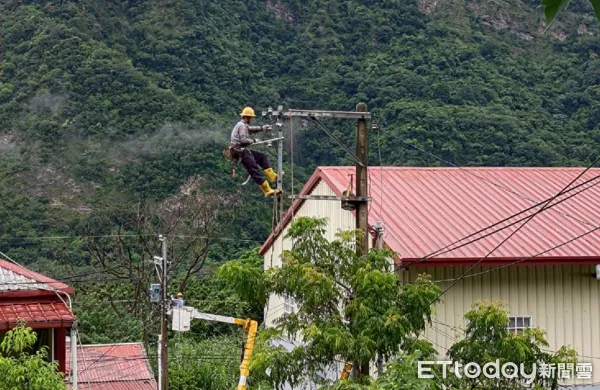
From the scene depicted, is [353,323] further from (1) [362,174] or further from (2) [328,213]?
(2) [328,213]

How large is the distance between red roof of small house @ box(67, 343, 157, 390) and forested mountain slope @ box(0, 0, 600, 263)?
1134cm

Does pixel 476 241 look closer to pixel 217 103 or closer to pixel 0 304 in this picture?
pixel 0 304

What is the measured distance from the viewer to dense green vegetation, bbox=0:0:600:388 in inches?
1383

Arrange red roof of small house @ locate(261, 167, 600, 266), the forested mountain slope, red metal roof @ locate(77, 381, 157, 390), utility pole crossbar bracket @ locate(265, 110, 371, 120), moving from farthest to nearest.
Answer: the forested mountain slope → red metal roof @ locate(77, 381, 157, 390) → red roof of small house @ locate(261, 167, 600, 266) → utility pole crossbar bracket @ locate(265, 110, 371, 120)

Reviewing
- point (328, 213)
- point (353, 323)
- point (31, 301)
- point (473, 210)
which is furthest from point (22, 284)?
point (473, 210)

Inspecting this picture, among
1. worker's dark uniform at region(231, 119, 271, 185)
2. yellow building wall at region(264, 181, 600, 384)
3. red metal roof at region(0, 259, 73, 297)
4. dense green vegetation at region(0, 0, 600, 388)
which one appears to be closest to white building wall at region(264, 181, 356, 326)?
yellow building wall at region(264, 181, 600, 384)

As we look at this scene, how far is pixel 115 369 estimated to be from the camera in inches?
885

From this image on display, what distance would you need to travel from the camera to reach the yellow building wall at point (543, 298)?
1359 cm

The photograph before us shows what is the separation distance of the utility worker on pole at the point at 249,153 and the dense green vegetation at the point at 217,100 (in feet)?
55.3

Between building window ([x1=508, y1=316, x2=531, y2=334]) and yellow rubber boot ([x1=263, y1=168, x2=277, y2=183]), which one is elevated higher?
yellow rubber boot ([x1=263, y1=168, x2=277, y2=183])

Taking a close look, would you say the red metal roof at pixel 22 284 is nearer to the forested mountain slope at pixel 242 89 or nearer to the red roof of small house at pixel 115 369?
the red roof of small house at pixel 115 369

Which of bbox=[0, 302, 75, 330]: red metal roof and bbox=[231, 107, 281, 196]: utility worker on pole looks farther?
bbox=[0, 302, 75, 330]: red metal roof

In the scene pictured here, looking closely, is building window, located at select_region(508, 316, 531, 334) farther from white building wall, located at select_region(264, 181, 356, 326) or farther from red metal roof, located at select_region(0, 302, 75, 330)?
red metal roof, located at select_region(0, 302, 75, 330)

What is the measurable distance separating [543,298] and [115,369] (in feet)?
38.9
